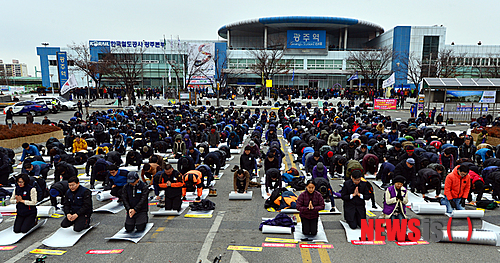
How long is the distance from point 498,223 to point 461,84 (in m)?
24.1

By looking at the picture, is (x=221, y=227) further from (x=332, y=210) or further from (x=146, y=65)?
(x=146, y=65)

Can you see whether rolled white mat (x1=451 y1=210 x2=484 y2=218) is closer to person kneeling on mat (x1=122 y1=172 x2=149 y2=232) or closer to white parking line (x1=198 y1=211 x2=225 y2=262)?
white parking line (x1=198 y1=211 x2=225 y2=262)

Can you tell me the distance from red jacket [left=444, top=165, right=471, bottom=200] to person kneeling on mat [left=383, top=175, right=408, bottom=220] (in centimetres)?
166

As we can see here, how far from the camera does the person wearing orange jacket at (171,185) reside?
309 inches

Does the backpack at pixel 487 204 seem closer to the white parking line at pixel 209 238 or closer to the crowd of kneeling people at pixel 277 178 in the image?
the crowd of kneeling people at pixel 277 178

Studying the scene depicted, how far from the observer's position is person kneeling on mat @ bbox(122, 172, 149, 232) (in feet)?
21.9

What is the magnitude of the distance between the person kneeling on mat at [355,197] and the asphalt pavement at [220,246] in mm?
420

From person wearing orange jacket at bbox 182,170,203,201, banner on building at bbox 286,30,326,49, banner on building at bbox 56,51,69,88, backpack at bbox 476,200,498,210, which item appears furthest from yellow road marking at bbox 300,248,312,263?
banner on building at bbox 286,30,326,49

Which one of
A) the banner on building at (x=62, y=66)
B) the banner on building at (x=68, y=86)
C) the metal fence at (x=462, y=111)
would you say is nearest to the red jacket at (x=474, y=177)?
the metal fence at (x=462, y=111)

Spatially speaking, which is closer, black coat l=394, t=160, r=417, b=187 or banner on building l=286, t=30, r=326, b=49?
black coat l=394, t=160, r=417, b=187

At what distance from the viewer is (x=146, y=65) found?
67000mm

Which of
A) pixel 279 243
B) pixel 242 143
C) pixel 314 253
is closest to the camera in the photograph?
pixel 314 253

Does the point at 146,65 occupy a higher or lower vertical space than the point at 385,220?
higher

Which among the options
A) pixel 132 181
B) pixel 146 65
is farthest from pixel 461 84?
pixel 146 65
